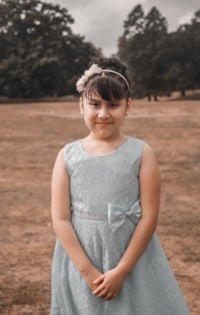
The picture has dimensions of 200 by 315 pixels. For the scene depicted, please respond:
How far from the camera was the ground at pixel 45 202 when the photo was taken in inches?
124

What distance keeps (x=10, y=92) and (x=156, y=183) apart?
32.0 meters

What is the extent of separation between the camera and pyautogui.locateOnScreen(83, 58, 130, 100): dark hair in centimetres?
158

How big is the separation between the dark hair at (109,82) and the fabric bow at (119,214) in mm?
393

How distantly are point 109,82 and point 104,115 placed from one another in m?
0.12

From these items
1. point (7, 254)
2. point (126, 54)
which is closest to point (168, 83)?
point (126, 54)

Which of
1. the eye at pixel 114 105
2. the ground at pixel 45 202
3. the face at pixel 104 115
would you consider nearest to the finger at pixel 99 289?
the face at pixel 104 115

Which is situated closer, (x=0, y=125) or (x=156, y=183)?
(x=156, y=183)

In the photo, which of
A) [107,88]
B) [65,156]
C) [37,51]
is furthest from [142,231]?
[37,51]

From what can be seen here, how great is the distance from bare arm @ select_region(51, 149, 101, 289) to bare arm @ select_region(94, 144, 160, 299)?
0.17 feet

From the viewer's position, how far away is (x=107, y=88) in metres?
1.59

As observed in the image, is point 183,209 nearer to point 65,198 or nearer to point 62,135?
point 65,198

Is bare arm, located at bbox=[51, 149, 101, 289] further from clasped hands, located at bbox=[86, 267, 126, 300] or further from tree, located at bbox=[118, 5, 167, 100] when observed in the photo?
tree, located at bbox=[118, 5, 167, 100]

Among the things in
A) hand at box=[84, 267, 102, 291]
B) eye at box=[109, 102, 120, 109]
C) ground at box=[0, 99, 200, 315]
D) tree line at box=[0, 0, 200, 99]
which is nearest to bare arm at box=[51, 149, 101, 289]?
hand at box=[84, 267, 102, 291]

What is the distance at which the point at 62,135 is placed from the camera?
34.8 feet
